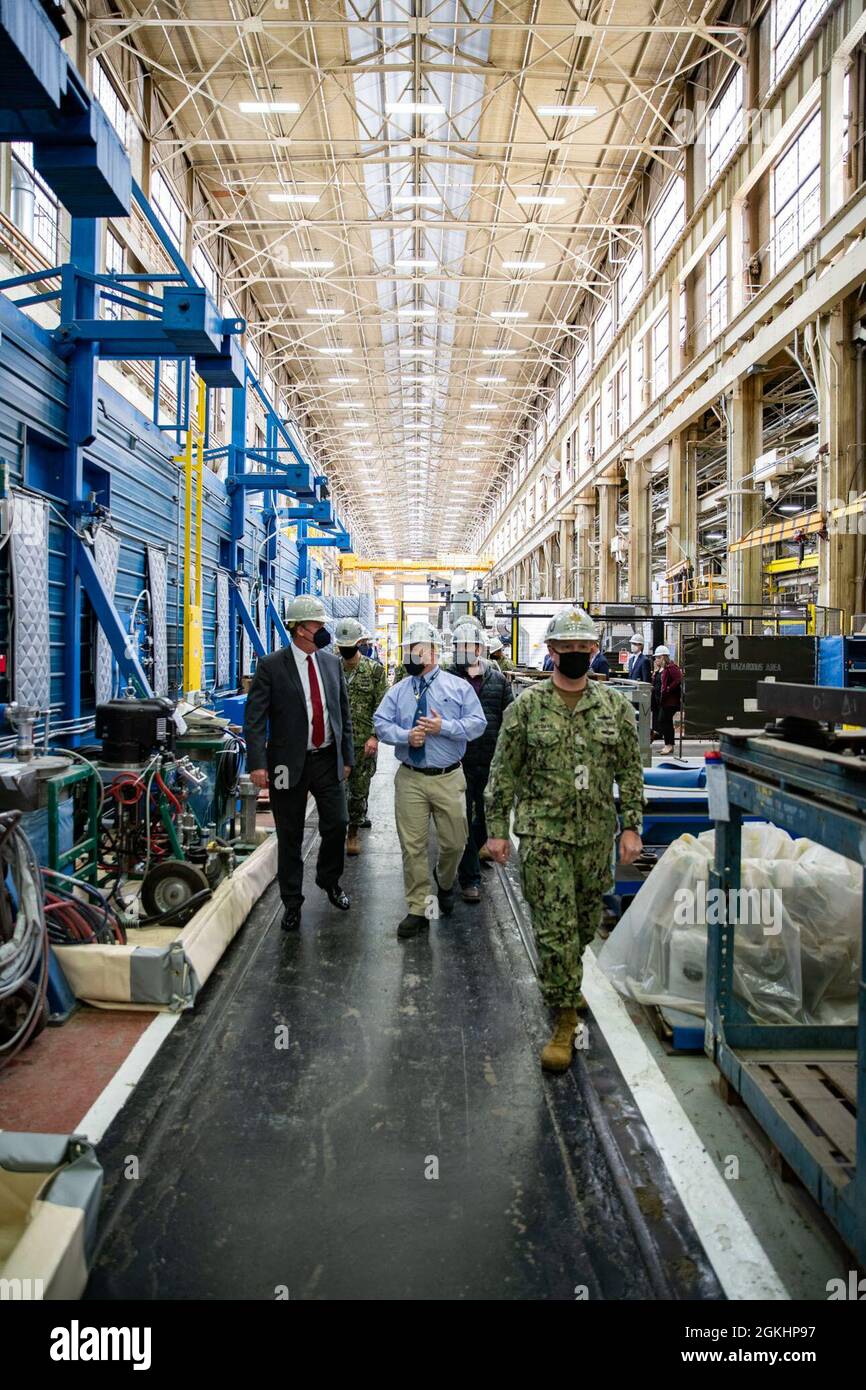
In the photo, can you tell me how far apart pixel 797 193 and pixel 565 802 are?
12.6 m

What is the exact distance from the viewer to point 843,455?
10.7 metres

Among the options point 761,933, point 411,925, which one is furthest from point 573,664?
point 411,925

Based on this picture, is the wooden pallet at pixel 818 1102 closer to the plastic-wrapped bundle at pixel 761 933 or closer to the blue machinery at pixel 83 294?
the plastic-wrapped bundle at pixel 761 933

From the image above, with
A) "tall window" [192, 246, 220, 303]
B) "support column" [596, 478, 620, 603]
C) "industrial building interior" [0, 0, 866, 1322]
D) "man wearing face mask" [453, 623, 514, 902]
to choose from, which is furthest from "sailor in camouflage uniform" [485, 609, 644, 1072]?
"support column" [596, 478, 620, 603]

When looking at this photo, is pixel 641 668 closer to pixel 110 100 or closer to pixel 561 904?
pixel 561 904

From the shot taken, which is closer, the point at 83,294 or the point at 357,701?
the point at 83,294

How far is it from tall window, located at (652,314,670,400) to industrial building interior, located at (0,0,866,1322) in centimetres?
14

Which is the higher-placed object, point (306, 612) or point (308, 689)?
point (306, 612)

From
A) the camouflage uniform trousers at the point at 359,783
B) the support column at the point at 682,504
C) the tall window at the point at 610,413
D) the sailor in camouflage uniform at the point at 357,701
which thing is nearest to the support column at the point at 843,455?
the support column at the point at 682,504

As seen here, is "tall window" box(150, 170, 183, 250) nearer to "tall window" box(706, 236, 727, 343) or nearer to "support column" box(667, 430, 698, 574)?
"tall window" box(706, 236, 727, 343)

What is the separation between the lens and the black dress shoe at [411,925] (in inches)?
188

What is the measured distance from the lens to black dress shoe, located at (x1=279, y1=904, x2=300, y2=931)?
16.0 ft

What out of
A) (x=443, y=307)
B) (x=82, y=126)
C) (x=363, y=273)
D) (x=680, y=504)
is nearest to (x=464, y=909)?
(x=82, y=126)

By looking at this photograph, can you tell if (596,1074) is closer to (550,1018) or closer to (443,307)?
(550,1018)
